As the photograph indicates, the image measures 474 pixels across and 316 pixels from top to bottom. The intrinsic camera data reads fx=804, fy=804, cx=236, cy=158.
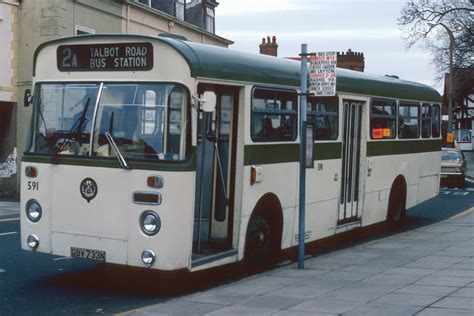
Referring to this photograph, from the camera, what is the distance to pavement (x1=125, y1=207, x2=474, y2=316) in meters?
8.30

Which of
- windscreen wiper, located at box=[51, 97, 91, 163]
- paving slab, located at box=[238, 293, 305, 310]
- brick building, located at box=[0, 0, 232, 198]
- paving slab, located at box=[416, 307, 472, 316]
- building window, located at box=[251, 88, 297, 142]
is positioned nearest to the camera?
paving slab, located at box=[416, 307, 472, 316]

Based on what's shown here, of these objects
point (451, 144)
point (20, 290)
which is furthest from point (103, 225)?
point (451, 144)

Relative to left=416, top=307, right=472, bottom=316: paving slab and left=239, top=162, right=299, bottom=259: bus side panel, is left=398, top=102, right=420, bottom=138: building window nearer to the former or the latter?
left=239, top=162, right=299, bottom=259: bus side panel

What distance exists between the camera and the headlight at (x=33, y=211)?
995cm

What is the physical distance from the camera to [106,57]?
385 inches

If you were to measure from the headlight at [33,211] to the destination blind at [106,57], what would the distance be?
172 centimetres

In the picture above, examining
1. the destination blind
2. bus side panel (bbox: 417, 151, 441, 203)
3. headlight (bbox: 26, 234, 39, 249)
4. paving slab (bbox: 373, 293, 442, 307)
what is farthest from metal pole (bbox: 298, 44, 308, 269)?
bus side panel (bbox: 417, 151, 441, 203)

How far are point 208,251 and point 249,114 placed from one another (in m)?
1.93

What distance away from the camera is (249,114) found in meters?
10.8

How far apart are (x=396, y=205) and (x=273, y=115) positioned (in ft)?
20.9

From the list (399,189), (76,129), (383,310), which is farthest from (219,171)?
(399,189)

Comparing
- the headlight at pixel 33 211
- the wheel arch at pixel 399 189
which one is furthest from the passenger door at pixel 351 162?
the headlight at pixel 33 211

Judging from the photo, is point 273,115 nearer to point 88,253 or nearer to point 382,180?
point 88,253

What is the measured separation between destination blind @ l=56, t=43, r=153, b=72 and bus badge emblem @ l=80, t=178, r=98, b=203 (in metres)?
1.38
